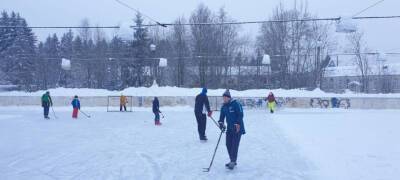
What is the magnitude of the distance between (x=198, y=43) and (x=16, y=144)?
4114 cm

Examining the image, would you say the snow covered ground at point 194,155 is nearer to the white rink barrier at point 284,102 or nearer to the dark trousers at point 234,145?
the dark trousers at point 234,145

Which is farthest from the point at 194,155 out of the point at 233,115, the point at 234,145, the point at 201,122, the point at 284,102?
the point at 284,102

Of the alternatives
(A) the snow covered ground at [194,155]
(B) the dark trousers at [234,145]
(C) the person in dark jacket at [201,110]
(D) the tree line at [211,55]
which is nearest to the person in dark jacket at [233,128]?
(B) the dark trousers at [234,145]

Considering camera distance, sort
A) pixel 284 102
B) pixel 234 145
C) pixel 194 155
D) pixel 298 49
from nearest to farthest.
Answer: pixel 234 145 → pixel 194 155 → pixel 284 102 → pixel 298 49

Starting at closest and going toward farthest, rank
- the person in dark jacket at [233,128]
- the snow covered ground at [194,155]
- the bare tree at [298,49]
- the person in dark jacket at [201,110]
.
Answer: the snow covered ground at [194,155] → the person in dark jacket at [233,128] → the person in dark jacket at [201,110] → the bare tree at [298,49]

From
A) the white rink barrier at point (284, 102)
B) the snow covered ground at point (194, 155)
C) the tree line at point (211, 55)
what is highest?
the tree line at point (211, 55)

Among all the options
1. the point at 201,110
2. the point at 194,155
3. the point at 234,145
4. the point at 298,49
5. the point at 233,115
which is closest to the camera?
the point at 234,145

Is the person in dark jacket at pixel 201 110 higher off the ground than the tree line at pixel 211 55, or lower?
lower

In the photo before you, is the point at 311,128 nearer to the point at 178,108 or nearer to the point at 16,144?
the point at 16,144

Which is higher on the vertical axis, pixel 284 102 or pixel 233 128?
pixel 233 128

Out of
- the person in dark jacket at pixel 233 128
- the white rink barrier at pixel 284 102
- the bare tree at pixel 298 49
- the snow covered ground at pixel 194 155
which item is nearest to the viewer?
the snow covered ground at pixel 194 155

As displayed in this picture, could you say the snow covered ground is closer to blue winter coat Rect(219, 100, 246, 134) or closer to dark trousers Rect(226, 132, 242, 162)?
dark trousers Rect(226, 132, 242, 162)

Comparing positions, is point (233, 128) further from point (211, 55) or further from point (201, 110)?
point (211, 55)

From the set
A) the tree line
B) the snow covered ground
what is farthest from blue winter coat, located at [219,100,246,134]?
the tree line
